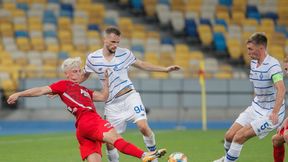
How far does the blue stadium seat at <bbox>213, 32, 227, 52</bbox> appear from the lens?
28.6m

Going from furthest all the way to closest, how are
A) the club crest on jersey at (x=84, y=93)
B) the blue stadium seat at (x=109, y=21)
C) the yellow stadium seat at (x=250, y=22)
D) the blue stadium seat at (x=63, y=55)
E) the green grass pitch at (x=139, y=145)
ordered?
the yellow stadium seat at (x=250, y=22), the blue stadium seat at (x=109, y=21), the blue stadium seat at (x=63, y=55), the green grass pitch at (x=139, y=145), the club crest on jersey at (x=84, y=93)

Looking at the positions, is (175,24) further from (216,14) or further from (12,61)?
(12,61)

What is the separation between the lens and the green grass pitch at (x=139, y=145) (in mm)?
14445

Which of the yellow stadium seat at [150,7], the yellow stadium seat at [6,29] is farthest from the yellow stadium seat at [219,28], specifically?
the yellow stadium seat at [6,29]

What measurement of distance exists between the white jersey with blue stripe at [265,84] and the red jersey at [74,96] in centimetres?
240

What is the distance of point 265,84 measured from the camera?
11328 mm

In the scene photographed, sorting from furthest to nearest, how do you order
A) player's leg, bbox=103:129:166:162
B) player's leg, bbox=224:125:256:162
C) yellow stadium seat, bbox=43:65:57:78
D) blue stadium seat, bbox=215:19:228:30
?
blue stadium seat, bbox=215:19:228:30, yellow stadium seat, bbox=43:65:57:78, player's leg, bbox=224:125:256:162, player's leg, bbox=103:129:166:162

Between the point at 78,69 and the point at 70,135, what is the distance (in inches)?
391

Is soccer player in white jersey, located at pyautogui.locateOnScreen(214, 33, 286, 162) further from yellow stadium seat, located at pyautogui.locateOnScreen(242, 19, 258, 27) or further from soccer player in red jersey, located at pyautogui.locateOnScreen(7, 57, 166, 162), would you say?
yellow stadium seat, located at pyautogui.locateOnScreen(242, 19, 258, 27)

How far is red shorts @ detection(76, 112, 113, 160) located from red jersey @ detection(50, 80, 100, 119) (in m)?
0.11

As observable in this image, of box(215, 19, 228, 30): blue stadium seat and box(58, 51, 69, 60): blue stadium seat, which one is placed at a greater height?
box(215, 19, 228, 30): blue stadium seat

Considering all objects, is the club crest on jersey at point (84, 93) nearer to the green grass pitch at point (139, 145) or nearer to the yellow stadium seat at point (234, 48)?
the green grass pitch at point (139, 145)

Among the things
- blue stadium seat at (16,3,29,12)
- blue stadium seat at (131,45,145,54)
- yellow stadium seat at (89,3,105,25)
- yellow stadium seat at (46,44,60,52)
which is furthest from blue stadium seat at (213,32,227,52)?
blue stadium seat at (16,3,29,12)

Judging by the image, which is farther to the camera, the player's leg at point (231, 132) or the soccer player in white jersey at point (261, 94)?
the player's leg at point (231, 132)
